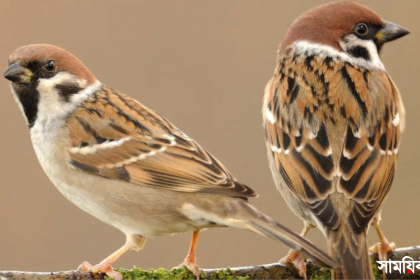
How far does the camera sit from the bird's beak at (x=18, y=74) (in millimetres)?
5523

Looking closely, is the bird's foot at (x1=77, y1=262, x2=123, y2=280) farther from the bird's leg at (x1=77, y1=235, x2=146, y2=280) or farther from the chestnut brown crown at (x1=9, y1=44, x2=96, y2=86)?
the chestnut brown crown at (x1=9, y1=44, x2=96, y2=86)

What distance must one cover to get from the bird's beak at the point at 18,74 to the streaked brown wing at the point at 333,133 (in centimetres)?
139

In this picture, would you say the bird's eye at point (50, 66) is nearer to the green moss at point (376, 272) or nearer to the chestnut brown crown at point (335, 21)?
the chestnut brown crown at point (335, 21)

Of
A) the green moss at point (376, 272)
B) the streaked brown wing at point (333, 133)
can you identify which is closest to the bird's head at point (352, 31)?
the streaked brown wing at point (333, 133)

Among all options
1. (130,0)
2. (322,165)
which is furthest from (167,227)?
(130,0)

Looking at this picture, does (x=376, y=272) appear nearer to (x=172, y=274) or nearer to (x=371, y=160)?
(x=371, y=160)

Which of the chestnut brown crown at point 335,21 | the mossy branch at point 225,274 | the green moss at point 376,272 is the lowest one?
the green moss at point 376,272

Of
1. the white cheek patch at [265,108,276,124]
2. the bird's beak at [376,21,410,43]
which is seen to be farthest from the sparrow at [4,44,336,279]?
the bird's beak at [376,21,410,43]

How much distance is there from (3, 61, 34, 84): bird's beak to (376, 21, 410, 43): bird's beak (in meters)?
2.03

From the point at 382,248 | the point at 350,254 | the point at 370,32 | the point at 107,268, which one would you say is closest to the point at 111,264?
the point at 107,268

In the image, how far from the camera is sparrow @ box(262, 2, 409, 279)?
537cm

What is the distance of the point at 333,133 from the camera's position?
18.6ft

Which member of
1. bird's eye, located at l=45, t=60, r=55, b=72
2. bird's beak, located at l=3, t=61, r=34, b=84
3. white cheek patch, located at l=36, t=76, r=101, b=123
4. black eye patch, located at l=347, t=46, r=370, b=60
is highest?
black eye patch, located at l=347, t=46, r=370, b=60

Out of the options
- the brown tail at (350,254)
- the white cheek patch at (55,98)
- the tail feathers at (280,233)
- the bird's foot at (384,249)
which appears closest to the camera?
the tail feathers at (280,233)
